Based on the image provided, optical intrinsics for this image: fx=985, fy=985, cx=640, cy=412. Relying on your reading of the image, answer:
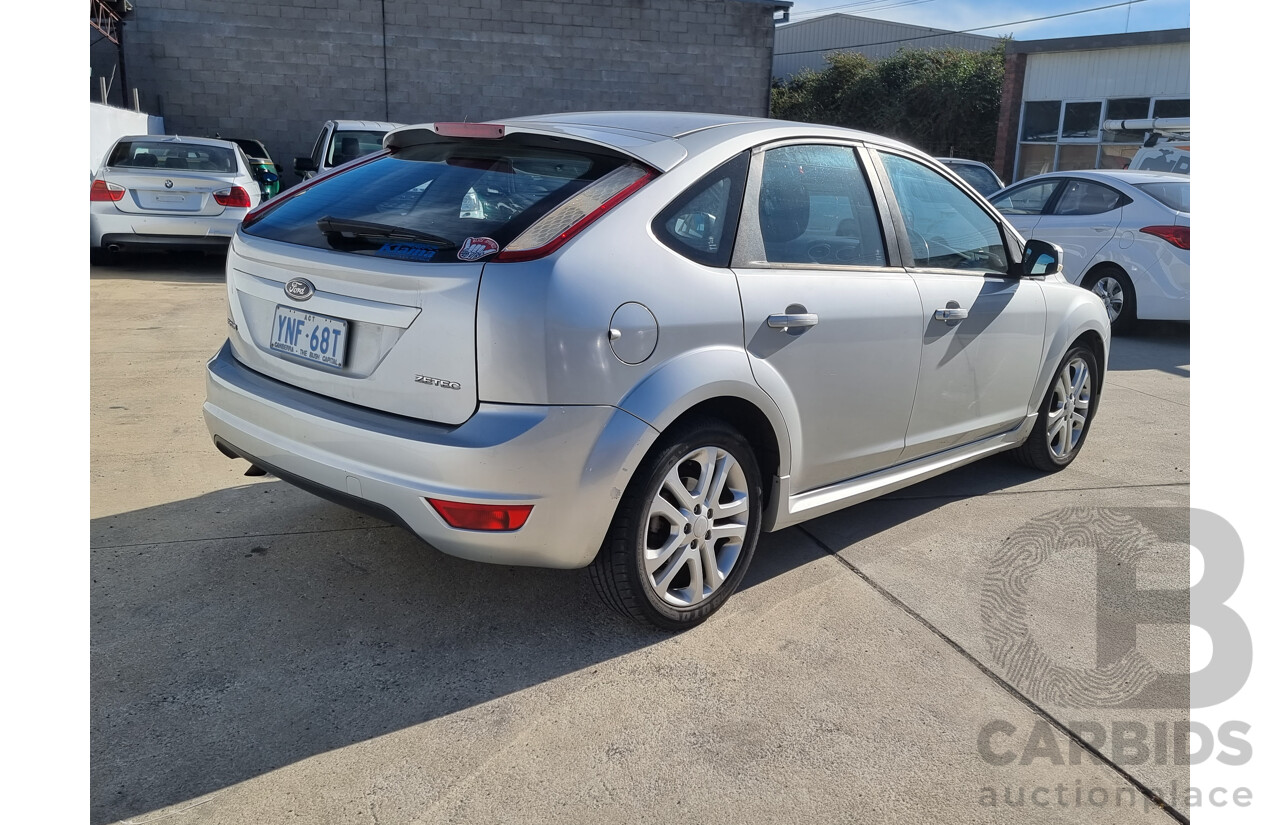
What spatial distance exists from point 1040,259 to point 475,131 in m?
2.70

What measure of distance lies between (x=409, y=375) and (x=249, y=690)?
A: 1.01 m

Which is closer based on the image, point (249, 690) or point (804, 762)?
point (804, 762)

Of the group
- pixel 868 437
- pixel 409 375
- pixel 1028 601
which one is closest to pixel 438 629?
pixel 409 375

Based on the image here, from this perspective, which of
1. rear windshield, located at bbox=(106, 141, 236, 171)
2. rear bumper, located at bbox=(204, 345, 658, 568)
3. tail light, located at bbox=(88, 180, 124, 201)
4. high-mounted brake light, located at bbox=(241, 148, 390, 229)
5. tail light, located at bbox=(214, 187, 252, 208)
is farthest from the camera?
rear windshield, located at bbox=(106, 141, 236, 171)

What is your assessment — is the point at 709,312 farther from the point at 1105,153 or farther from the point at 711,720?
the point at 1105,153

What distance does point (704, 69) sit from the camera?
72.1 ft

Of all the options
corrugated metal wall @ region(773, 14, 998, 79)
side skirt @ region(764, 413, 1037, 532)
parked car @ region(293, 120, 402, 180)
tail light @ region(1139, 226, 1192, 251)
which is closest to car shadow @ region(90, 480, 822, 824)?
side skirt @ region(764, 413, 1037, 532)

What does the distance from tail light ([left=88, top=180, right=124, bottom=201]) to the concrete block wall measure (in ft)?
30.5

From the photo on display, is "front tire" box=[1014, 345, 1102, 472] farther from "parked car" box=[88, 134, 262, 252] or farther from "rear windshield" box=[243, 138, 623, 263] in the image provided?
"parked car" box=[88, 134, 262, 252]

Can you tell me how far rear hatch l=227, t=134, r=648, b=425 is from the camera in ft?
8.98

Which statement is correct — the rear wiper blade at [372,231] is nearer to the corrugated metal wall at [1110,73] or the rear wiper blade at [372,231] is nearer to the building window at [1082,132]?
the building window at [1082,132]

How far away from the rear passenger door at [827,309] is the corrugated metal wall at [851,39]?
4316 centimetres

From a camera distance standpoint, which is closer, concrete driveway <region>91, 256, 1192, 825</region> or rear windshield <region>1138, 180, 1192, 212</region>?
concrete driveway <region>91, 256, 1192, 825</region>

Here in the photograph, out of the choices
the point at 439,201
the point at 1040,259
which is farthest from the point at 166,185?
the point at 1040,259
